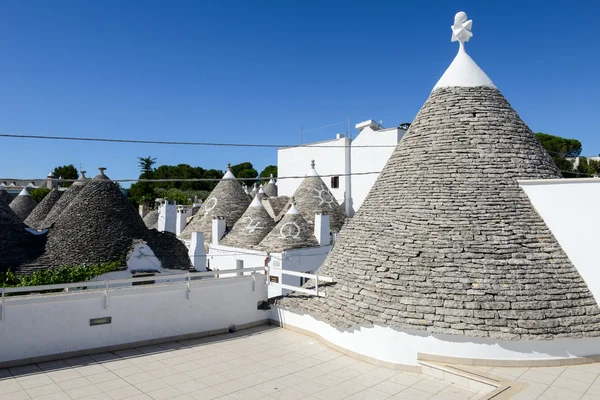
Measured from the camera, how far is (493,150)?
833 centimetres

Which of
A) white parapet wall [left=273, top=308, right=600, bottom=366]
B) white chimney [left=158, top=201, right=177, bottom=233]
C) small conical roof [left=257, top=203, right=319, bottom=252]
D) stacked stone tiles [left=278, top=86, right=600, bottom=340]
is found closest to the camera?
white parapet wall [left=273, top=308, right=600, bottom=366]

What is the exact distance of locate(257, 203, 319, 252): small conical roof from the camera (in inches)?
696

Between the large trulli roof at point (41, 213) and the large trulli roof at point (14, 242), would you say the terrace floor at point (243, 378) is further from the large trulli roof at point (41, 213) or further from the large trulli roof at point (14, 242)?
the large trulli roof at point (41, 213)

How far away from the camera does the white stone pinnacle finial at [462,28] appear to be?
9.59 metres

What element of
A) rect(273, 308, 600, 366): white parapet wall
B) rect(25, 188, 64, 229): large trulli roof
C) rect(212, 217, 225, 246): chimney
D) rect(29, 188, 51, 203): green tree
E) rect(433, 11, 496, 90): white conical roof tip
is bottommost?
rect(273, 308, 600, 366): white parapet wall

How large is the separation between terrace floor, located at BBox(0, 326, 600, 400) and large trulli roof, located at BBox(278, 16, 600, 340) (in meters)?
0.76

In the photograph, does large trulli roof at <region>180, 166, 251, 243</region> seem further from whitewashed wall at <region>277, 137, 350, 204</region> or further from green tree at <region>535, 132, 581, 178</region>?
green tree at <region>535, 132, 581, 178</region>

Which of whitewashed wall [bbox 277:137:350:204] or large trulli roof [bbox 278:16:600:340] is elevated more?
whitewashed wall [bbox 277:137:350:204]

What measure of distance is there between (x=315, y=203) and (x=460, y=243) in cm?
1464

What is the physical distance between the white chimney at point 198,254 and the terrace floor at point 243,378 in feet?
29.1

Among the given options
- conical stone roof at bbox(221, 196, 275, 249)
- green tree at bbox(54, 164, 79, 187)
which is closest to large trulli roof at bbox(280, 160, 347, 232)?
conical stone roof at bbox(221, 196, 275, 249)

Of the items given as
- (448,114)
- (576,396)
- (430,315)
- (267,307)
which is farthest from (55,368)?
(448,114)

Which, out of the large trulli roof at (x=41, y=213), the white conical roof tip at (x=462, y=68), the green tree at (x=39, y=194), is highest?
the white conical roof tip at (x=462, y=68)

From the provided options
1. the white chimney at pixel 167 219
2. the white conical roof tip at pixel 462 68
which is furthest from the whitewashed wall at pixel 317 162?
the white conical roof tip at pixel 462 68
